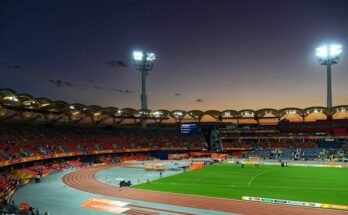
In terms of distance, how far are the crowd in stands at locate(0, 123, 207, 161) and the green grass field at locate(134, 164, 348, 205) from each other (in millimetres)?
24878

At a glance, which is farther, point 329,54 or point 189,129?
point 189,129

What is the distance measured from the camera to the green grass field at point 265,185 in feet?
107

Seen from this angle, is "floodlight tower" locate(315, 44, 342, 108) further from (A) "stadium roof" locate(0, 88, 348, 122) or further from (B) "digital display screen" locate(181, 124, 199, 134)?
(B) "digital display screen" locate(181, 124, 199, 134)

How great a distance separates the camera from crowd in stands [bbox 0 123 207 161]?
174ft

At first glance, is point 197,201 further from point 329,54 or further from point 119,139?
point 329,54

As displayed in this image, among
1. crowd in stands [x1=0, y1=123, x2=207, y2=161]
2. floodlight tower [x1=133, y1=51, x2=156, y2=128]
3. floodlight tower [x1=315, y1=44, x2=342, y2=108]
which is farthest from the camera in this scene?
floodlight tower [x1=133, y1=51, x2=156, y2=128]

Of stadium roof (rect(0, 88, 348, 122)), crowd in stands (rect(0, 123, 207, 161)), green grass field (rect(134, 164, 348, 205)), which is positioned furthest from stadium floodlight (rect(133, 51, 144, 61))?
green grass field (rect(134, 164, 348, 205))

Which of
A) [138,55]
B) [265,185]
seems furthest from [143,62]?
A: [265,185]

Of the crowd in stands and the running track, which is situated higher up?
the crowd in stands

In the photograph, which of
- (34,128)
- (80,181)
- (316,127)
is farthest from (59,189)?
(316,127)

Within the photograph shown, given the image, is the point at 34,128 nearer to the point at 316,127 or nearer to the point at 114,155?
the point at 114,155

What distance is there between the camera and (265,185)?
38469 millimetres

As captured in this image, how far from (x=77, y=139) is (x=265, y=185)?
46.1 m

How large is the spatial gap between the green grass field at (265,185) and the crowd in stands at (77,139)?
24878 millimetres
